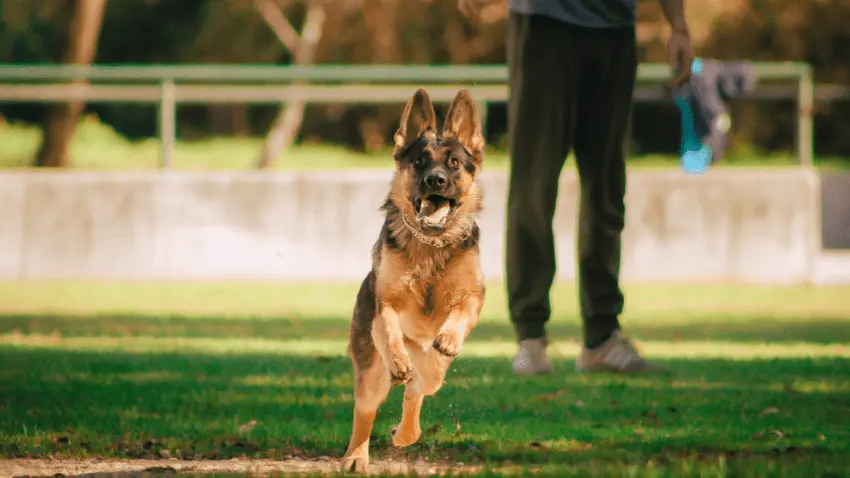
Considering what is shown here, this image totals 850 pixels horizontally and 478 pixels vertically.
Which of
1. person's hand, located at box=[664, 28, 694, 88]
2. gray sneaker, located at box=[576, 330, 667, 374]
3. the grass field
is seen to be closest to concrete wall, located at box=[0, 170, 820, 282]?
the grass field

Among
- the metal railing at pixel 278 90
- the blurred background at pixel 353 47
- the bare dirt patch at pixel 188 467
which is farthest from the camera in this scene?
the blurred background at pixel 353 47

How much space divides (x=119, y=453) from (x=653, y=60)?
2093 cm

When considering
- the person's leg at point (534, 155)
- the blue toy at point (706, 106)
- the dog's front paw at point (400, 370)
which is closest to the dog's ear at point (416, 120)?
the dog's front paw at point (400, 370)

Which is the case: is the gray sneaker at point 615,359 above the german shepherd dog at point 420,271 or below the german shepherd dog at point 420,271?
below

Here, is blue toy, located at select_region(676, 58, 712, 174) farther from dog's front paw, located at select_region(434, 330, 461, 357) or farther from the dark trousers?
dog's front paw, located at select_region(434, 330, 461, 357)

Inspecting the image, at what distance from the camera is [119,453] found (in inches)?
214

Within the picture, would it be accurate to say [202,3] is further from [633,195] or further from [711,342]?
[711,342]

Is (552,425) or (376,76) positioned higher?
(376,76)

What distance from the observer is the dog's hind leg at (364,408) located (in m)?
5.03

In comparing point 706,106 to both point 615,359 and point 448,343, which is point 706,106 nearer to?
point 615,359

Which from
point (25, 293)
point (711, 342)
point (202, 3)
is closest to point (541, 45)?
point (711, 342)

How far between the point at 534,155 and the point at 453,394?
4.96 ft

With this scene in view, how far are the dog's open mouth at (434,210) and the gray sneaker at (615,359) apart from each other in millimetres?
2962

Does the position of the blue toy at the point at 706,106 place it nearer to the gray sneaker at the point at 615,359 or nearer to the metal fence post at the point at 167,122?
the gray sneaker at the point at 615,359
